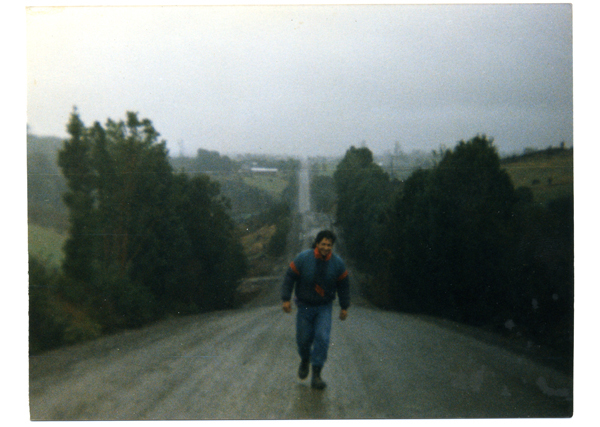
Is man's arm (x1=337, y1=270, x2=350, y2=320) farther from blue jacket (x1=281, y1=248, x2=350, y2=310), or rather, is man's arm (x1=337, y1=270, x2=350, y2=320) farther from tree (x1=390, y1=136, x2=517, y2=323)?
tree (x1=390, y1=136, x2=517, y2=323)

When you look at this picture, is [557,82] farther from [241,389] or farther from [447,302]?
[241,389]

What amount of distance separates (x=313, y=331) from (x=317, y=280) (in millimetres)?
458

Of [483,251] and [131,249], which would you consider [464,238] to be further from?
[131,249]

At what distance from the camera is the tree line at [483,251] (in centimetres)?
459

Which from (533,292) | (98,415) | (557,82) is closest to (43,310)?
(98,415)

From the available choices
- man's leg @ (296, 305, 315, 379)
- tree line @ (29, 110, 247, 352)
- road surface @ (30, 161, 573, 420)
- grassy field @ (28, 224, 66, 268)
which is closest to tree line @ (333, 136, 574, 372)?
road surface @ (30, 161, 573, 420)

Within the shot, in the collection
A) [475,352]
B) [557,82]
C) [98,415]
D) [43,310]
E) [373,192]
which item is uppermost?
[557,82]

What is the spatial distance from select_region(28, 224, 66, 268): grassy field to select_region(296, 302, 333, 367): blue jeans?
2210mm

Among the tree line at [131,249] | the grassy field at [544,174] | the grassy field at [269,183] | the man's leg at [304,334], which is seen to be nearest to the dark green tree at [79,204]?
the tree line at [131,249]

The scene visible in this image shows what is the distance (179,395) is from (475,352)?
2.63m

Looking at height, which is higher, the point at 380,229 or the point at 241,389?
the point at 380,229

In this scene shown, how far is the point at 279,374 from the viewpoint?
449 cm

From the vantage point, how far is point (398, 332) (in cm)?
461

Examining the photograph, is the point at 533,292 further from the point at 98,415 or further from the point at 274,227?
the point at 98,415
